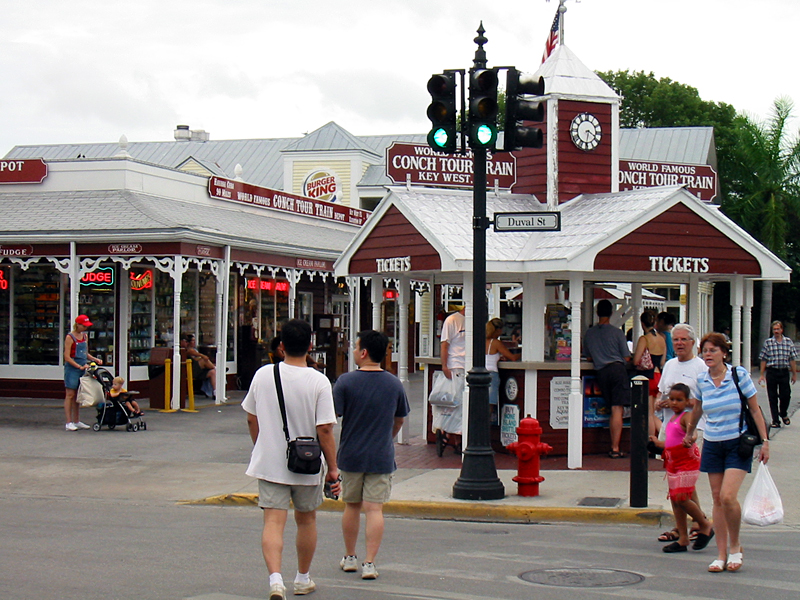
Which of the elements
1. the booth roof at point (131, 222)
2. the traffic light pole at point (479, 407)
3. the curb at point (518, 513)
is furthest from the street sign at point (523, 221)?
the booth roof at point (131, 222)

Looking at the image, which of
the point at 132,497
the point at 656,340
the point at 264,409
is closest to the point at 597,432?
the point at 656,340

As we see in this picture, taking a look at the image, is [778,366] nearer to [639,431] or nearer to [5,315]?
[639,431]

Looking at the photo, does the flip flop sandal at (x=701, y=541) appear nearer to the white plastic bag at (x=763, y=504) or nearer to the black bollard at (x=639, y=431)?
the white plastic bag at (x=763, y=504)

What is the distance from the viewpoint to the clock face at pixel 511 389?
12648 millimetres

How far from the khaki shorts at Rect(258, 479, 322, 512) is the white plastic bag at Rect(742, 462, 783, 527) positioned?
3.00 meters

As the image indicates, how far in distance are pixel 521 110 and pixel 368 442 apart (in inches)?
173

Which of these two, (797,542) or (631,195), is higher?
(631,195)

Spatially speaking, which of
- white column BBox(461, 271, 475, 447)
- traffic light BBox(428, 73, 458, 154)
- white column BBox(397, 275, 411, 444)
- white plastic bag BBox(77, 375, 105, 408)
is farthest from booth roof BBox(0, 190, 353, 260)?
traffic light BBox(428, 73, 458, 154)

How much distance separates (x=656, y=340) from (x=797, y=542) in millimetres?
A: 5219

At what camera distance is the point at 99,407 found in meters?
15.9

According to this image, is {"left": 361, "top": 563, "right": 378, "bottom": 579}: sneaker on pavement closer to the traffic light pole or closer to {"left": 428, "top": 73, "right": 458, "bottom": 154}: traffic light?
the traffic light pole

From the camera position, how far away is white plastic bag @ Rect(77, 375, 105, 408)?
15.5 m

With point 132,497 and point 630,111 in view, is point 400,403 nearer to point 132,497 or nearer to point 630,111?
point 132,497

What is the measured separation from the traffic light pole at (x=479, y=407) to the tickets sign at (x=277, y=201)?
13993 mm
